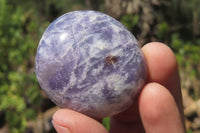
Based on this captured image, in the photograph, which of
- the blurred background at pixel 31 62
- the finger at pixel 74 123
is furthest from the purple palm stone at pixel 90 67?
the blurred background at pixel 31 62

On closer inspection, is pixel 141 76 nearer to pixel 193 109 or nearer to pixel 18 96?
pixel 18 96

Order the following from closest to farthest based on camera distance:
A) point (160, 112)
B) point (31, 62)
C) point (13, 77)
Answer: point (160, 112) < point (13, 77) < point (31, 62)

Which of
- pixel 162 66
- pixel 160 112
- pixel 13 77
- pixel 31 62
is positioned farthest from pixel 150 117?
pixel 31 62

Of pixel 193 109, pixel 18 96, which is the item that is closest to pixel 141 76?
pixel 18 96

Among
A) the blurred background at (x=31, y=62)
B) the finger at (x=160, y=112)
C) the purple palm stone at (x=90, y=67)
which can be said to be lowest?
the blurred background at (x=31, y=62)

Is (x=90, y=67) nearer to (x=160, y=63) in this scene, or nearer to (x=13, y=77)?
(x=160, y=63)

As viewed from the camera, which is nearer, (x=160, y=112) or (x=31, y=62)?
(x=160, y=112)

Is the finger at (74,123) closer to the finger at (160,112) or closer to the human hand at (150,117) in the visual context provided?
the human hand at (150,117)
